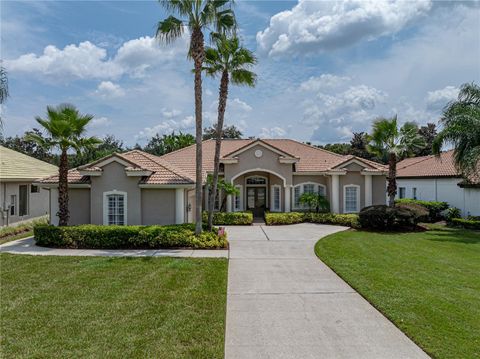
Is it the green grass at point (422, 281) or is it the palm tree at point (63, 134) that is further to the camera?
the palm tree at point (63, 134)

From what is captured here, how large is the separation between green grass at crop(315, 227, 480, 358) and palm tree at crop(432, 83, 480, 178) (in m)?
4.55

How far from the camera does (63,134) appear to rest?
1552 cm

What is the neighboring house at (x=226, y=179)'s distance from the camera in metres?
17.9

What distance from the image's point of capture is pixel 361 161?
2545 cm

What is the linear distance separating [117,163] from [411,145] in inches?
712

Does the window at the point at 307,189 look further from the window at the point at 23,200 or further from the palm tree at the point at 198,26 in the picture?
the window at the point at 23,200

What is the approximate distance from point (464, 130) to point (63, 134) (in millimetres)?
21611

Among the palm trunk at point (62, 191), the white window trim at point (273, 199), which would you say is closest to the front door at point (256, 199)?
the white window trim at point (273, 199)

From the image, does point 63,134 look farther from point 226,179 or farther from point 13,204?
point 226,179

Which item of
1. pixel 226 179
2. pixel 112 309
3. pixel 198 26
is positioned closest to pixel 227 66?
pixel 198 26

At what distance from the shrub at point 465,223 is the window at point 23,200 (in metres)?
28.7

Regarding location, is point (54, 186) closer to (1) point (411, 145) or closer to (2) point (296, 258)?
(2) point (296, 258)

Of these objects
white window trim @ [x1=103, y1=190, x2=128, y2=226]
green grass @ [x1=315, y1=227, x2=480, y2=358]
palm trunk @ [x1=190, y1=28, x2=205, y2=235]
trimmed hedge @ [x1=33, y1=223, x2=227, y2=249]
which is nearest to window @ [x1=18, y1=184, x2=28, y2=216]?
white window trim @ [x1=103, y1=190, x2=128, y2=226]

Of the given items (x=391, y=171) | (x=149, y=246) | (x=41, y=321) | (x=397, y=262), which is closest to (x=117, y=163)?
(x=149, y=246)
